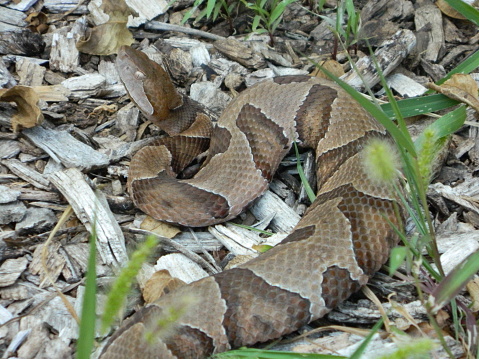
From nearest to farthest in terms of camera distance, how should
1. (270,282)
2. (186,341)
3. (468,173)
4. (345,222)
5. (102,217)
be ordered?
(186,341) → (270,282) → (345,222) → (102,217) → (468,173)

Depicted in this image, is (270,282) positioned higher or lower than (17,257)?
higher

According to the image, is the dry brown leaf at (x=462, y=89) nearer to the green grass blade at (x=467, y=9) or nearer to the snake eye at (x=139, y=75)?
the green grass blade at (x=467, y=9)

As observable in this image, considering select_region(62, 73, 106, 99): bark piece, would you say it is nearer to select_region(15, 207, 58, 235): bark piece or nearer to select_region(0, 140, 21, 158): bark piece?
select_region(0, 140, 21, 158): bark piece

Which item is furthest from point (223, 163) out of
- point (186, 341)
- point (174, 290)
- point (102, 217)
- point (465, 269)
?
point (465, 269)

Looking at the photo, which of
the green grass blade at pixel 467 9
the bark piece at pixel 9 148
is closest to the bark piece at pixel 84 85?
the bark piece at pixel 9 148

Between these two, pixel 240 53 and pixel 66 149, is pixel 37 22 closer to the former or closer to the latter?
pixel 66 149

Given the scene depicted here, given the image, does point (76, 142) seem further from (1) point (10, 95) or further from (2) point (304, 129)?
(2) point (304, 129)

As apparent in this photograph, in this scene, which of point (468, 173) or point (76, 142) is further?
point (76, 142)

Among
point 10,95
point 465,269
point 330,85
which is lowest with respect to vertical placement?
point 10,95
